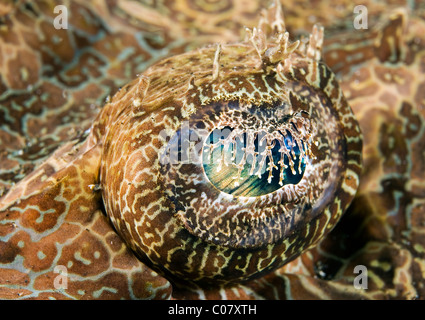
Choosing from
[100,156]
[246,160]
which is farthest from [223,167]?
[100,156]

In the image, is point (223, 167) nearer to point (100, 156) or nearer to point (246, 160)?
point (246, 160)

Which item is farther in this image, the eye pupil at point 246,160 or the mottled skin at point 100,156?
the mottled skin at point 100,156

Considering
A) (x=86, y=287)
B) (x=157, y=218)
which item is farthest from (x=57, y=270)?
(x=157, y=218)

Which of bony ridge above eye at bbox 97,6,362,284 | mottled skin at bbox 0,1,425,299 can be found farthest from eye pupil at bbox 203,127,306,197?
mottled skin at bbox 0,1,425,299

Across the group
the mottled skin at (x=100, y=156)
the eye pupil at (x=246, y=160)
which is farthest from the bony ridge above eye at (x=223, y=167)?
the mottled skin at (x=100, y=156)

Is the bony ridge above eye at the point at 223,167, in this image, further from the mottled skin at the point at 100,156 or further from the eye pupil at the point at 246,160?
the mottled skin at the point at 100,156

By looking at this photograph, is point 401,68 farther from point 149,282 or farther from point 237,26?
point 149,282

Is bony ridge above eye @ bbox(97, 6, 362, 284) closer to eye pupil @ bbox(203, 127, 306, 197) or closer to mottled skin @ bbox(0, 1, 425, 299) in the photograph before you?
eye pupil @ bbox(203, 127, 306, 197)
